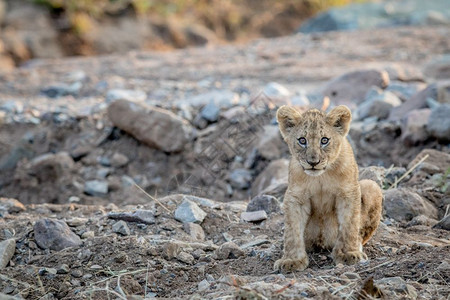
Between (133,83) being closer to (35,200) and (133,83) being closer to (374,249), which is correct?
(35,200)

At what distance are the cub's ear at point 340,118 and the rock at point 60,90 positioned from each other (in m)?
7.52

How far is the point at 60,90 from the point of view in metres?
12.2

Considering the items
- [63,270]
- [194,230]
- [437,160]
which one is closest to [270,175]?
[437,160]

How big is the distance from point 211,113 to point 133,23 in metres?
8.57

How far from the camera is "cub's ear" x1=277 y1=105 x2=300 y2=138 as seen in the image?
209 inches

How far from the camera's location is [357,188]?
5266 millimetres

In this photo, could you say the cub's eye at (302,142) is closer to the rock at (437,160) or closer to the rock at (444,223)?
the rock at (444,223)

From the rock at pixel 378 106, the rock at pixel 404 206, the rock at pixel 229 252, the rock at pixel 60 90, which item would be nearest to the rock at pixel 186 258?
the rock at pixel 229 252

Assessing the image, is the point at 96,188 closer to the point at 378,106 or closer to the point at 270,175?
the point at 270,175

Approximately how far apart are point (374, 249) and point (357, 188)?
2.09ft

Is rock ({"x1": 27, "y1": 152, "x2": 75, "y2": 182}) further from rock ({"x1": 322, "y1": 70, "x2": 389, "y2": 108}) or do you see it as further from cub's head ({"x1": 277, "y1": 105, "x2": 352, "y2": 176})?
cub's head ({"x1": 277, "y1": 105, "x2": 352, "y2": 176})

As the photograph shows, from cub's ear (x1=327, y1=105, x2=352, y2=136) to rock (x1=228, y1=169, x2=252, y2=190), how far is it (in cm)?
407

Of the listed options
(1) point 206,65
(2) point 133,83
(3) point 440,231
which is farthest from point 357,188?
(1) point 206,65

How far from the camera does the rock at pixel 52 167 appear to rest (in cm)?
988
